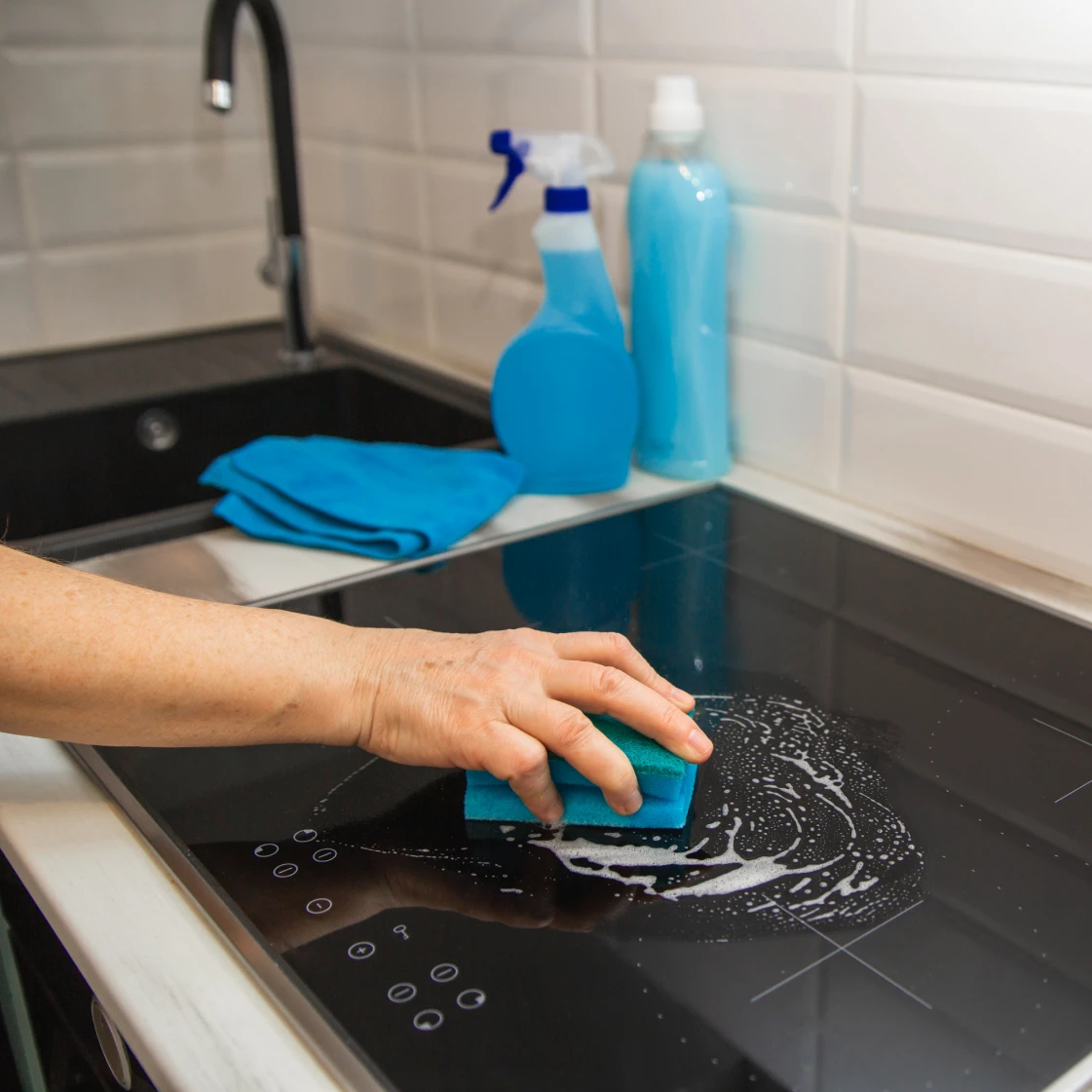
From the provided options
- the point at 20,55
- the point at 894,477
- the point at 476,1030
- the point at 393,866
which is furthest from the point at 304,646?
the point at 20,55

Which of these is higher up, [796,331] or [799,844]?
[796,331]

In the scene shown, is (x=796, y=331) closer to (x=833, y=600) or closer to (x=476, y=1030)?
(x=833, y=600)

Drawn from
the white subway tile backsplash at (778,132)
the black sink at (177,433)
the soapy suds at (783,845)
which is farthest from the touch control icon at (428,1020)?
the black sink at (177,433)

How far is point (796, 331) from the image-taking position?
1056 millimetres

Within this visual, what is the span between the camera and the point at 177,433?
4.59ft

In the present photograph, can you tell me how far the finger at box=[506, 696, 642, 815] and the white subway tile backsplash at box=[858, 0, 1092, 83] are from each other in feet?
1.72

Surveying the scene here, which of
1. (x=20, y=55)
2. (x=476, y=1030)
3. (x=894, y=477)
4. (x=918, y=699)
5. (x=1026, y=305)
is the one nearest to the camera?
(x=476, y=1030)

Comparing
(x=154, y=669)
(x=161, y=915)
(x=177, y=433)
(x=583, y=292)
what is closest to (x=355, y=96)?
(x=177, y=433)

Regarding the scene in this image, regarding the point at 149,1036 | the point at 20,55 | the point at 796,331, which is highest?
the point at 20,55

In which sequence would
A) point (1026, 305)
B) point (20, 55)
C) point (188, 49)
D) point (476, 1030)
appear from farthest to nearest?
point (188, 49)
point (20, 55)
point (1026, 305)
point (476, 1030)

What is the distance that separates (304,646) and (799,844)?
290 millimetres

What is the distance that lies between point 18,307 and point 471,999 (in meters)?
1.21

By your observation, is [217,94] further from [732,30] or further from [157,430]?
[732,30]

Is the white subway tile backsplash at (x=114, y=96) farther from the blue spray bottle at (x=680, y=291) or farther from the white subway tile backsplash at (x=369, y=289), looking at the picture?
the blue spray bottle at (x=680, y=291)
